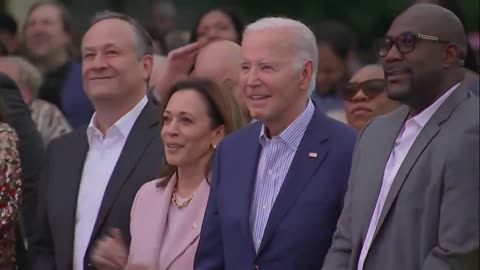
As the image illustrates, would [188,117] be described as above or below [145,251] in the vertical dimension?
above

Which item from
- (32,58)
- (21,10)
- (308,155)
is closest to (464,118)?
(308,155)

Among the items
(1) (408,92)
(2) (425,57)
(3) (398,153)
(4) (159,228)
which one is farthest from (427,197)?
A: (4) (159,228)

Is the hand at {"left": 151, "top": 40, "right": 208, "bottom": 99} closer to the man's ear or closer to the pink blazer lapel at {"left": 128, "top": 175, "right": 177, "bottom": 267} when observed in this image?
the pink blazer lapel at {"left": 128, "top": 175, "right": 177, "bottom": 267}

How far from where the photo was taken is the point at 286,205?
7.17m

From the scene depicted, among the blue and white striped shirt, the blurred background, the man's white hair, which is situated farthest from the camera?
the blurred background

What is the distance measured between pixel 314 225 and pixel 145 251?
3.36 ft

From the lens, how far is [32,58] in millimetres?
12828

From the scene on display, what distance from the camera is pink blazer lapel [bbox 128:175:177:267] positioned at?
765 centimetres

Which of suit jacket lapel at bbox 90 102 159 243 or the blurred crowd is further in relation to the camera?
suit jacket lapel at bbox 90 102 159 243

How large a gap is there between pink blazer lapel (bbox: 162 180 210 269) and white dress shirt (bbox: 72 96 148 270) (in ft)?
2.54

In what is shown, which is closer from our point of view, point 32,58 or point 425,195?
point 425,195

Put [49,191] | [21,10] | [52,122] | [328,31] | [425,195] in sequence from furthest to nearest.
Result: [21,10], [328,31], [52,122], [49,191], [425,195]

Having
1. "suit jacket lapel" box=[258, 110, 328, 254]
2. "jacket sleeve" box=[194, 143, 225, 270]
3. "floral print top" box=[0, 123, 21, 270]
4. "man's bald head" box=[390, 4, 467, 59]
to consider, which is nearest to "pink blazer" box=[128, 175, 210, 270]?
"jacket sleeve" box=[194, 143, 225, 270]

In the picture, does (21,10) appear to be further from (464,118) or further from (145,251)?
(464,118)
